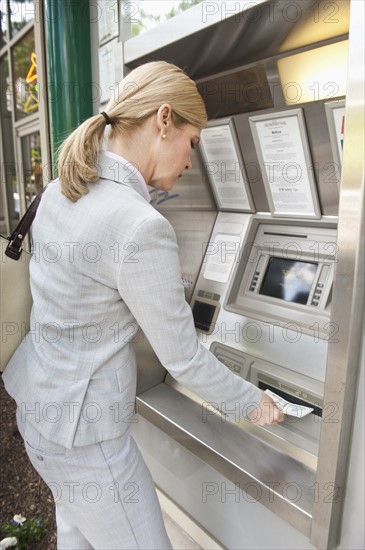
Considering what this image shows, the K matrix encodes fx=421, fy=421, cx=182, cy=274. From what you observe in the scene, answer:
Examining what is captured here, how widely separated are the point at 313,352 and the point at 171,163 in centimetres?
85

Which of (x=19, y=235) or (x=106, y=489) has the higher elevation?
(x=19, y=235)

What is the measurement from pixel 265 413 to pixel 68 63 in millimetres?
1983

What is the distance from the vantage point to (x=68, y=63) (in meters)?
2.20

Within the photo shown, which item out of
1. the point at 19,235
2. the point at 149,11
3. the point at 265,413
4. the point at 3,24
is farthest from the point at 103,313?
the point at 3,24

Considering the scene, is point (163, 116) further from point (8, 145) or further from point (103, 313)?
point (8, 145)

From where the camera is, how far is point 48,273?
1.15 meters

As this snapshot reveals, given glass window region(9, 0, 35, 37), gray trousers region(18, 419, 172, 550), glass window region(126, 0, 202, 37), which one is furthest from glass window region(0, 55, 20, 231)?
gray trousers region(18, 419, 172, 550)

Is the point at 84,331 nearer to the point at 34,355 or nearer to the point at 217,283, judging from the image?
the point at 34,355

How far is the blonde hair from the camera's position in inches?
43.3

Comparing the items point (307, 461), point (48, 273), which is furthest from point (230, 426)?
point (48, 273)

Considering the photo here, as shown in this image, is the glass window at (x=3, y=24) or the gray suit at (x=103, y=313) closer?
the gray suit at (x=103, y=313)

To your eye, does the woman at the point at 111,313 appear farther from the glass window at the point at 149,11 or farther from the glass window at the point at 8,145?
the glass window at the point at 8,145

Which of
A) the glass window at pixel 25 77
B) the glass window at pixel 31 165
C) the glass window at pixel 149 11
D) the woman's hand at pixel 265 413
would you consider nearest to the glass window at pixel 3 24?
the glass window at pixel 25 77

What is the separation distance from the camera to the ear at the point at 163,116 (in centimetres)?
113
